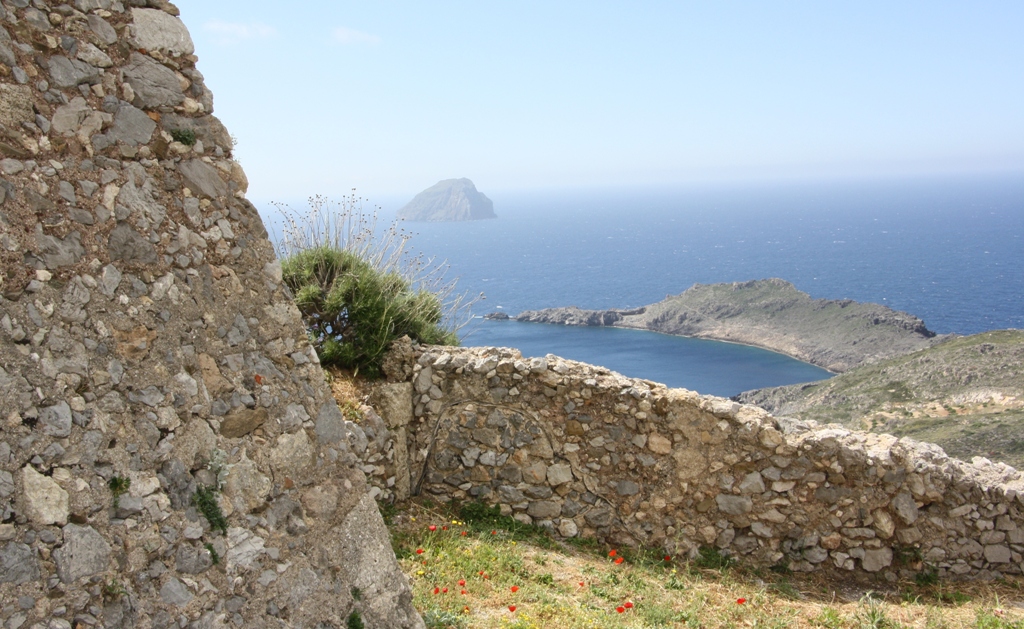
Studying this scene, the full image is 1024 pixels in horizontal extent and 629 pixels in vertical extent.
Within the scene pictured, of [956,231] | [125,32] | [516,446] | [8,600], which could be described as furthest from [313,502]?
[956,231]

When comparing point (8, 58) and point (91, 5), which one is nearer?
point (8, 58)

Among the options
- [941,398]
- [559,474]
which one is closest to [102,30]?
[559,474]

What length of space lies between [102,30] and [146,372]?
60.7 inches

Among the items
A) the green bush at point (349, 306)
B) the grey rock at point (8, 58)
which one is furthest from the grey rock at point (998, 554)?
the grey rock at point (8, 58)

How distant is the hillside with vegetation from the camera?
59.0ft

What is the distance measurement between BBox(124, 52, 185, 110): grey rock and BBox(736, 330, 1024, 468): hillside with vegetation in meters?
16.6

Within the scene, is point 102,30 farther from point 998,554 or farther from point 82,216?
point 998,554

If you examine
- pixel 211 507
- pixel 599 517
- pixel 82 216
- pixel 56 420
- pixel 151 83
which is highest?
pixel 151 83

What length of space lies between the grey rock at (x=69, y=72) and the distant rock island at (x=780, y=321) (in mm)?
50971

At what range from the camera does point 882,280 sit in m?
108

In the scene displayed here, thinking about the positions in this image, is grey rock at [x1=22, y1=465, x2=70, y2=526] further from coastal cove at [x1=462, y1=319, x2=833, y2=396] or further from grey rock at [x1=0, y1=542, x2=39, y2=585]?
coastal cove at [x1=462, y1=319, x2=833, y2=396]

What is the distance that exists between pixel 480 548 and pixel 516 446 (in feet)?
3.67

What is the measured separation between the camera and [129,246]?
328 cm

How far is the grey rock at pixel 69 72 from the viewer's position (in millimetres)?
3121
